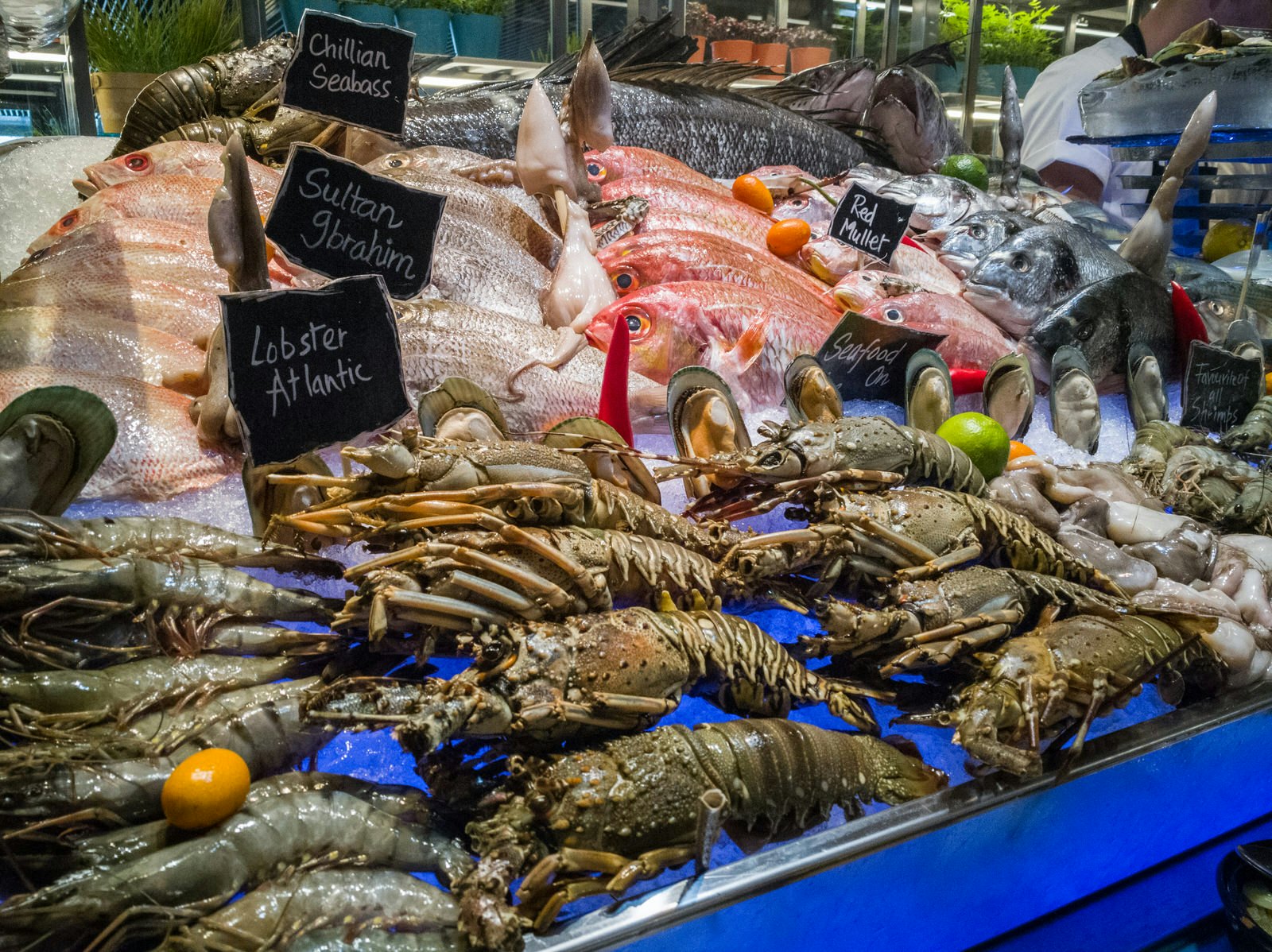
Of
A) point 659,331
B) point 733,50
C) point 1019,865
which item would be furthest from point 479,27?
point 1019,865

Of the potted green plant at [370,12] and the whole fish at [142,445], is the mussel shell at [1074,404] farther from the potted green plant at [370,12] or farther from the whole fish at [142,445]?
the potted green plant at [370,12]

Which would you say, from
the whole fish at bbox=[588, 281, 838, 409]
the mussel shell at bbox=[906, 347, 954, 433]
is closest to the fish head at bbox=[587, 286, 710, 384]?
the whole fish at bbox=[588, 281, 838, 409]

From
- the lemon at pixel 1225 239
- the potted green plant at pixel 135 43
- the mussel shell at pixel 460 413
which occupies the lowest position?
the mussel shell at pixel 460 413

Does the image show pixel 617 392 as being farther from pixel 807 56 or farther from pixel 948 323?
pixel 807 56

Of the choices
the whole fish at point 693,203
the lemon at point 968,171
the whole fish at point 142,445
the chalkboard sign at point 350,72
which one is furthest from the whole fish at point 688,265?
the lemon at point 968,171

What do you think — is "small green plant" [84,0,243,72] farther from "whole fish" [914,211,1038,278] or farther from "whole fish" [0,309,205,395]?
"whole fish" [914,211,1038,278]

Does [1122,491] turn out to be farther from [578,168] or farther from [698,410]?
[578,168]

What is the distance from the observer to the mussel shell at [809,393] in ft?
7.18

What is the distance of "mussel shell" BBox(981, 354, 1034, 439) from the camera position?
2443 mm

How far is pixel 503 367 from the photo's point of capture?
2.10m

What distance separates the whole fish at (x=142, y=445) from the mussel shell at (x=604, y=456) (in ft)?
2.02

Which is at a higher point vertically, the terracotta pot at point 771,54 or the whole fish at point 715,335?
the terracotta pot at point 771,54

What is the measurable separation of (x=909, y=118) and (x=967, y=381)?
2204 mm

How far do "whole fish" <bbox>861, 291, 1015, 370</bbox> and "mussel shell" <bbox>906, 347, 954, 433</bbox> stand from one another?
0.32m
